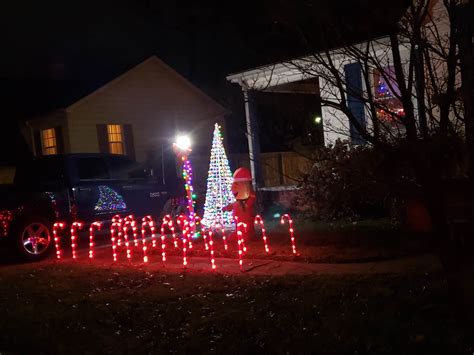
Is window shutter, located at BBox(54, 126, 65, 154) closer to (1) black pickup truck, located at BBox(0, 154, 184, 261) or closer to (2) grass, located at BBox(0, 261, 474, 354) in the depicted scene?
(1) black pickup truck, located at BBox(0, 154, 184, 261)

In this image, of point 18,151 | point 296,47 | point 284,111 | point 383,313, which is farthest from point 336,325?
point 18,151

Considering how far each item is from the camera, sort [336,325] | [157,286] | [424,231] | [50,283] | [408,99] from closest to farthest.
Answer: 1. [408,99]
2. [336,325]
3. [157,286]
4. [50,283]
5. [424,231]

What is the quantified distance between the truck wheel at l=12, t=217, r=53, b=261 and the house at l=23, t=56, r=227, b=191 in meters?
6.94

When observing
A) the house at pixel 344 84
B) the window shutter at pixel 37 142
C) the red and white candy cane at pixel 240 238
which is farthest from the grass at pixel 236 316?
the window shutter at pixel 37 142

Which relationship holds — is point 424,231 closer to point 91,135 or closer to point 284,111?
point 284,111

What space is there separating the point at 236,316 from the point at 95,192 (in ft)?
20.1

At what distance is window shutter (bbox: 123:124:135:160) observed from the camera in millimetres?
18469

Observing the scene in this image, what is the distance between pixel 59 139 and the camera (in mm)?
17531

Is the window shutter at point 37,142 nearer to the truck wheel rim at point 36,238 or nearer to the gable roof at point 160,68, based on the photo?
the gable roof at point 160,68

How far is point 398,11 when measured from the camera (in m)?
Answer: 4.39

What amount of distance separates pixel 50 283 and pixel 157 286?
1.57 metres

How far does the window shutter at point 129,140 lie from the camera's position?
1847cm

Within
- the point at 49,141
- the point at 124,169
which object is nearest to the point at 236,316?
the point at 124,169

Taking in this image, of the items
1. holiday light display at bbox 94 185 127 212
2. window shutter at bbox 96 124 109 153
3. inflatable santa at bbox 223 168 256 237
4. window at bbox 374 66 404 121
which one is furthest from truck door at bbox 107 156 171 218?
window shutter at bbox 96 124 109 153
